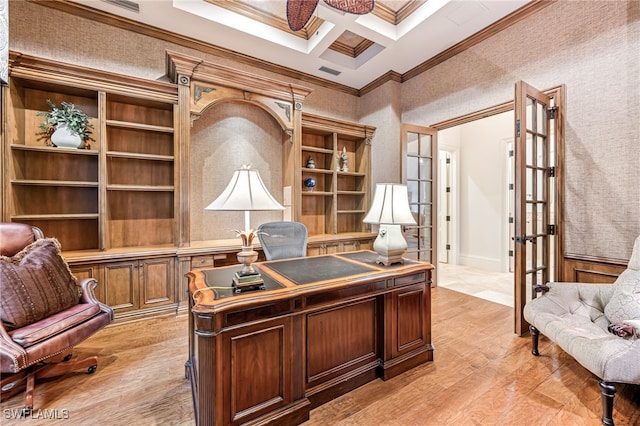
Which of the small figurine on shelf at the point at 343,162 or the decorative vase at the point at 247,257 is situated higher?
the small figurine on shelf at the point at 343,162

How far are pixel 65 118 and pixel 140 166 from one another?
2.44 ft

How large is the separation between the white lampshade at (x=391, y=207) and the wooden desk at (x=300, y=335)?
1.13ft

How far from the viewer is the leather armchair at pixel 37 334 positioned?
152 cm

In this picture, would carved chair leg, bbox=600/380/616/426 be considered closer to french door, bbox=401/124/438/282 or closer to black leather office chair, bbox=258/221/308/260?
black leather office chair, bbox=258/221/308/260

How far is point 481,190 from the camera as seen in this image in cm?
523

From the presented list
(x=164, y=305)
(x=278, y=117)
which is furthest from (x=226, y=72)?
(x=164, y=305)

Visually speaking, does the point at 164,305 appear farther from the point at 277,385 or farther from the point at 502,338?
the point at 502,338

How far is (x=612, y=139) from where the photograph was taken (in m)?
2.36

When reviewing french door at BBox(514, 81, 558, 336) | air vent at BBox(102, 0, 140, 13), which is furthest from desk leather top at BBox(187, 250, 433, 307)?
air vent at BBox(102, 0, 140, 13)

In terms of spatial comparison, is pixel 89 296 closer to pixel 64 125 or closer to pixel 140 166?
pixel 140 166

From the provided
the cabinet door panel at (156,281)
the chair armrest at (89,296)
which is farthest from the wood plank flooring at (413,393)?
the cabinet door panel at (156,281)

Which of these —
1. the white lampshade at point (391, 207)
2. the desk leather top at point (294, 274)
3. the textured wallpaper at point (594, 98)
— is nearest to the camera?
the desk leather top at point (294, 274)

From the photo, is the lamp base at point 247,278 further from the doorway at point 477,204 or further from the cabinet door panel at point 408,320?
the doorway at point 477,204

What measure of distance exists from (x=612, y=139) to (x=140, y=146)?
15.2ft
